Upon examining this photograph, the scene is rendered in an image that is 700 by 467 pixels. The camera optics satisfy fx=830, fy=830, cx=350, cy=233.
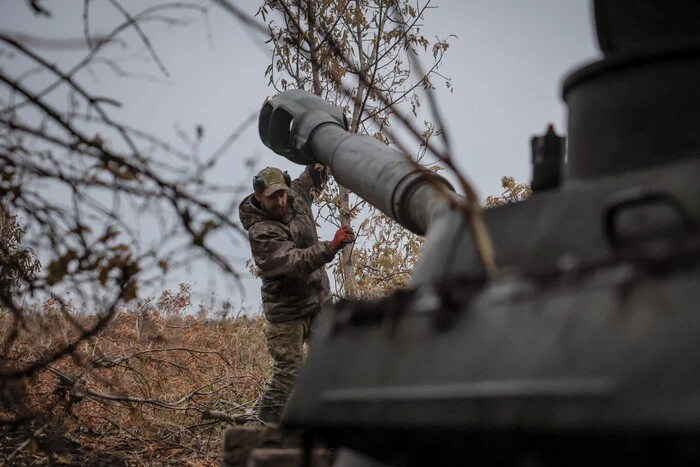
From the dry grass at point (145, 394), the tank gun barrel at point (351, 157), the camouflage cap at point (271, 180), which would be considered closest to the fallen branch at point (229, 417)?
the dry grass at point (145, 394)

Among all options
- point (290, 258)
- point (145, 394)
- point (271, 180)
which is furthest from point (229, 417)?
point (271, 180)

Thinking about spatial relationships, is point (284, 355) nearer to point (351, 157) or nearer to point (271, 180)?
point (271, 180)

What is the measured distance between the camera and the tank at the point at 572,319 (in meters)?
1.23

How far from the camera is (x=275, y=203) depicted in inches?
245

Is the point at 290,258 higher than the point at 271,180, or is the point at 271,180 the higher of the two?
the point at 271,180

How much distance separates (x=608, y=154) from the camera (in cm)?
190

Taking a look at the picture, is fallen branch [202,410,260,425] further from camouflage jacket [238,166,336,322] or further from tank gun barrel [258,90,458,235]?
tank gun barrel [258,90,458,235]

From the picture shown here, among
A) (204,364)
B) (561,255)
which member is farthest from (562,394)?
(204,364)

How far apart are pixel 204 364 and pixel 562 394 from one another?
23.1 feet

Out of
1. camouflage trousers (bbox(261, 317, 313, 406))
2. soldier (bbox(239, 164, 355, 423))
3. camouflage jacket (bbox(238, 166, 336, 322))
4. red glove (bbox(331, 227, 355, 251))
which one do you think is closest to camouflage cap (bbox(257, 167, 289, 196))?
soldier (bbox(239, 164, 355, 423))

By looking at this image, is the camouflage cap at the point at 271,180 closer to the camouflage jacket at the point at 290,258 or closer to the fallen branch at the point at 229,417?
the camouflage jacket at the point at 290,258

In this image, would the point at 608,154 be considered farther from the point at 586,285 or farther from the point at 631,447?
the point at 631,447

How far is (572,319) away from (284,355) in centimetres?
517

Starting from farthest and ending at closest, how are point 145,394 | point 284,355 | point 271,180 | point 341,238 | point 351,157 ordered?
point 145,394, point 284,355, point 271,180, point 341,238, point 351,157
